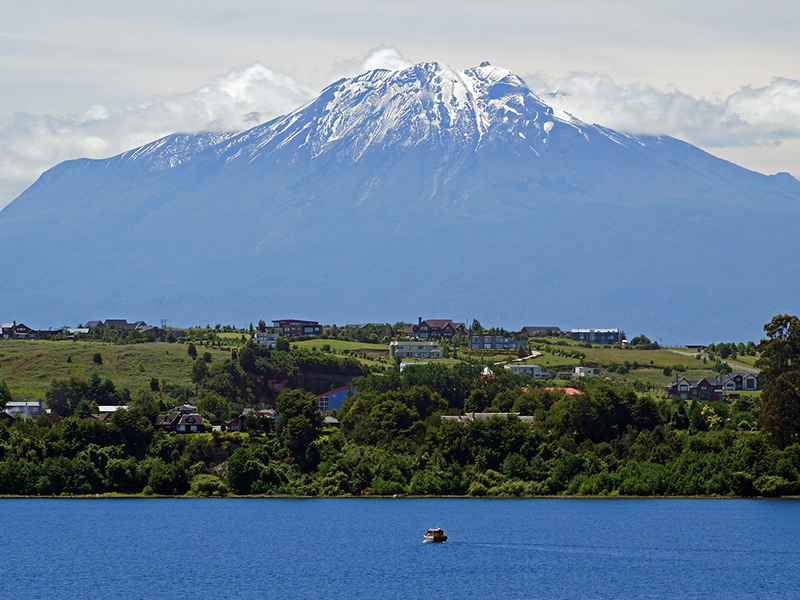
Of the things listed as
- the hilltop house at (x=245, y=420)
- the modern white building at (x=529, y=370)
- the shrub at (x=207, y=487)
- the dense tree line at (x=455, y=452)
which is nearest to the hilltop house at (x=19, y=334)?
the modern white building at (x=529, y=370)

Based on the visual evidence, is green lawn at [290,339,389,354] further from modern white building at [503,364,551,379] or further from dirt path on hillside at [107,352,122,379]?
dirt path on hillside at [107,352,122,379]

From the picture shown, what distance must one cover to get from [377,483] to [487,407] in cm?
2336

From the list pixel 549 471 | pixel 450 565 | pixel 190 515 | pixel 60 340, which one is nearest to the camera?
pixel 450 565

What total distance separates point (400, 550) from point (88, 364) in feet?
244

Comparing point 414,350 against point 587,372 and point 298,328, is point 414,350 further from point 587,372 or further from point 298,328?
point 298,328

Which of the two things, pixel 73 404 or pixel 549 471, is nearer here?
pixel 549 471

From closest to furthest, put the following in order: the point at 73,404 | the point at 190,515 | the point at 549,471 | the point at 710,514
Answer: the point at 710,514 < the point at 190,515 < the point at 549,471 < the point at 73,404

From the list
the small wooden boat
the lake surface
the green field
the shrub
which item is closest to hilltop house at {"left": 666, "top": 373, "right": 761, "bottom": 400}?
the lake surface

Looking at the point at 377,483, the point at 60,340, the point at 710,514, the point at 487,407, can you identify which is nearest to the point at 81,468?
the point at 377,483

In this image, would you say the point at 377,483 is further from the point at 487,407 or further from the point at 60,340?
the point at 60,340

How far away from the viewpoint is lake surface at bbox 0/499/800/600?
2143 inches

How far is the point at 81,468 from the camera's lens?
87.7m

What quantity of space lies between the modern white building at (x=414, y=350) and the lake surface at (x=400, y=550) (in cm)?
7341

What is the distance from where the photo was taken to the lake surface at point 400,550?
54.4 meters
